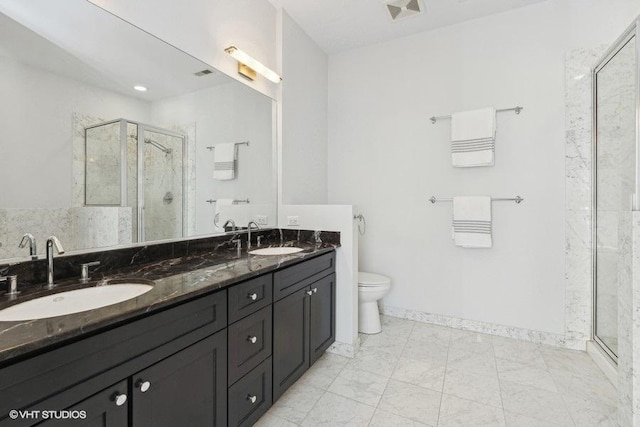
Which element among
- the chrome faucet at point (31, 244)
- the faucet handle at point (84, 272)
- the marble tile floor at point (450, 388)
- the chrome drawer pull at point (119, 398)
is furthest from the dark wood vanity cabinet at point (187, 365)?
the chrome faucet at point (31, 244)

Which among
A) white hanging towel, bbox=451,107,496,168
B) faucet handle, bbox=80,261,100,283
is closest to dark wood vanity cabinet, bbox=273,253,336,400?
faucet handle, bbox=80,261,100,283

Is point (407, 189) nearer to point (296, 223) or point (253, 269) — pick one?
point (296, 223)

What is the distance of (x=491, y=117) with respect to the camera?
7.72ft

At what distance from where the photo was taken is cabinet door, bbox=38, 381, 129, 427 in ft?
2.39

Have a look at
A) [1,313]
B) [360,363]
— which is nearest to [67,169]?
[1,313]

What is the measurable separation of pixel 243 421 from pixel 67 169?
51.8 inches

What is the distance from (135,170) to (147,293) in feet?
2.51

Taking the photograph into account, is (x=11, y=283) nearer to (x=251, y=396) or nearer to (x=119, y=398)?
(x=119, y=398)

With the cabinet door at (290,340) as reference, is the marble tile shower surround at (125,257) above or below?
above

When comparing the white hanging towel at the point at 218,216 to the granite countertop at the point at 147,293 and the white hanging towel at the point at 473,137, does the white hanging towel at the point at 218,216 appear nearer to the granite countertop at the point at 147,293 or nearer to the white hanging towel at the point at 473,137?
the granite countertop at the point at 147,293

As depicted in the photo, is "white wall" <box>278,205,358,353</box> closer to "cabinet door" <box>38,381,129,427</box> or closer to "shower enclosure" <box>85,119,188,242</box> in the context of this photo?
"shower enclosure" <box>85,119,188,242</box>

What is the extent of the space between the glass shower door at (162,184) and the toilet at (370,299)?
57.3 inches

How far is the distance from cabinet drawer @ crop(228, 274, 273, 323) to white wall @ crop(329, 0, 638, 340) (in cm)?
169

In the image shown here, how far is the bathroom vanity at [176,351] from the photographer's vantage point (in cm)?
69
